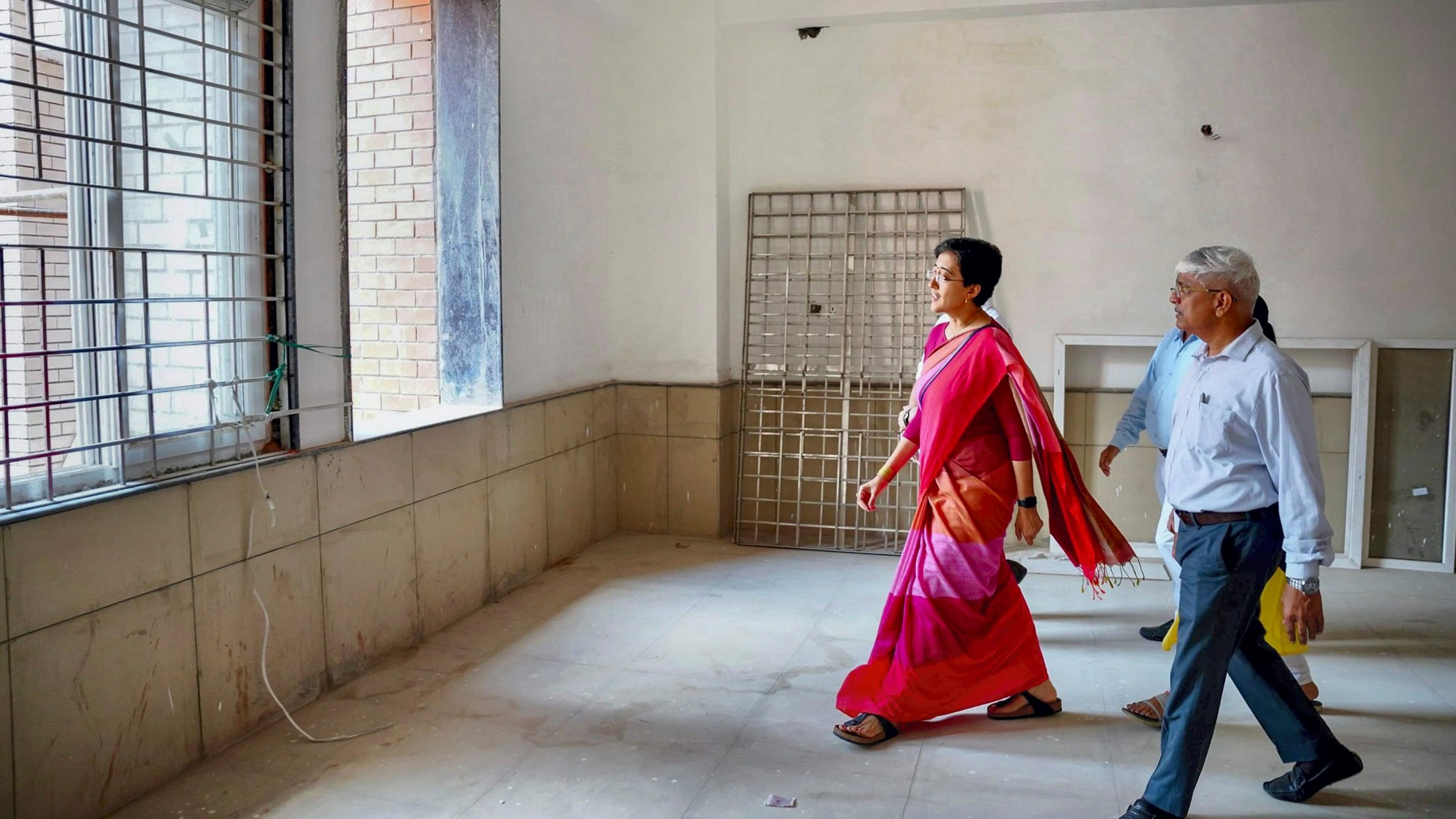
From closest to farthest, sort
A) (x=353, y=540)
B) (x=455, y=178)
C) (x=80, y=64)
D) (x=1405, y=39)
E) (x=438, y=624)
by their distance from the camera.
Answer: (x=80, y=64) → (x=353, y=540) → (x=438, y=624) → (x=455, y=178) → (x=1405, y=39)

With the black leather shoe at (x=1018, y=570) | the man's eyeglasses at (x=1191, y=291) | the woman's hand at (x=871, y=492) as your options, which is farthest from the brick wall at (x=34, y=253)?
the black leather shoe at (x=1018, y=570)

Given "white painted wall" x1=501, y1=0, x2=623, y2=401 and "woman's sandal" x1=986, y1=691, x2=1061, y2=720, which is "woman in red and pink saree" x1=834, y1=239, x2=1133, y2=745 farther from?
"white painted wall" x1=501, y1=0, x2=623, y2=401

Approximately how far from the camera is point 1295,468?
234 cm

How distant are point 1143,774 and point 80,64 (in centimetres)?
346

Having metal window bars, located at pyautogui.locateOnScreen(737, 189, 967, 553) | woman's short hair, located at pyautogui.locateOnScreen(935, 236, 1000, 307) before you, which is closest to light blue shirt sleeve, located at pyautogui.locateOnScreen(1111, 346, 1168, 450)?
woman's short hair, located at pyautogui.locateOnScreen(935, 236, 1000, 307)

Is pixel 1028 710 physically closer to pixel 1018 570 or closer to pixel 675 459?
pixel 1018 570

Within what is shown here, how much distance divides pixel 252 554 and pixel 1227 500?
2712 mm

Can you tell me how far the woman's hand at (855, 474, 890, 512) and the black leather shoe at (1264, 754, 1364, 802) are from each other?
1339 mm

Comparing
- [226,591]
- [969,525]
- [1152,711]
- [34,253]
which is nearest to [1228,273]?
[969,525]

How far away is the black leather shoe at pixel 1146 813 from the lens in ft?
8.32

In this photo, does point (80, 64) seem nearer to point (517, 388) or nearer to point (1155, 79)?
point (517, 388)

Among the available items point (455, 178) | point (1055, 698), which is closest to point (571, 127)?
→ point (455, 178)

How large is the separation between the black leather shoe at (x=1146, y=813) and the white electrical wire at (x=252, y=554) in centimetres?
217

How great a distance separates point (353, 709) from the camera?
3.40 meters
